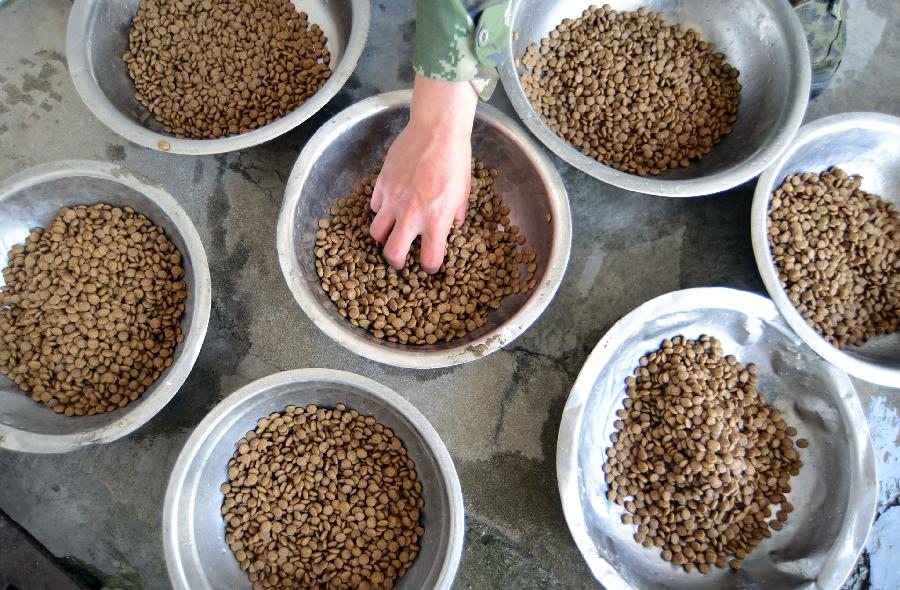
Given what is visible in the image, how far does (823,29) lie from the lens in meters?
1.90

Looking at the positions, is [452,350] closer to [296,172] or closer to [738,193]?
[296,172]

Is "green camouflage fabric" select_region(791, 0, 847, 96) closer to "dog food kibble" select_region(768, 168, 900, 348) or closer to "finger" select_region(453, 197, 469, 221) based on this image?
"dog food kibble" select_region(768, 168, 900, 348)

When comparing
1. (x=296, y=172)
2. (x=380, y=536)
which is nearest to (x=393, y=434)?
(x=380, y=536)

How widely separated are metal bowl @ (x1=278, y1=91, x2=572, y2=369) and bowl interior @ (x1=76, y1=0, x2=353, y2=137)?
15 cm

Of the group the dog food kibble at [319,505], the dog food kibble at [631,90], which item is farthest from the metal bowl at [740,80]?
the dog food kibble at [319,505]

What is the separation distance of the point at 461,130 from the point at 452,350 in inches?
20.3

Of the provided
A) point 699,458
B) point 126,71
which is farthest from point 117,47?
point 699,458

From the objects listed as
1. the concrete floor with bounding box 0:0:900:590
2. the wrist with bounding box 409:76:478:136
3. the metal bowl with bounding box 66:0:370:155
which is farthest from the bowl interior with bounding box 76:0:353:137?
the wrist with bounding box 409:76:478:136

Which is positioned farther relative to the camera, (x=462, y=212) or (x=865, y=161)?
(x=865, y=161)

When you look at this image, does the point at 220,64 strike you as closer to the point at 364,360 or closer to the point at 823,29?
the point at 364,360

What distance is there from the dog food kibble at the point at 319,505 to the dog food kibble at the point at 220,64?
865 millimetres

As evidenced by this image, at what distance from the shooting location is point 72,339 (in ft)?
5.19

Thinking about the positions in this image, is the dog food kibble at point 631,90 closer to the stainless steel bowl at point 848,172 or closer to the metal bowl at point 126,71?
the stainless steel bowl at point 848,172

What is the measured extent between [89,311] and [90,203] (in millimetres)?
320
